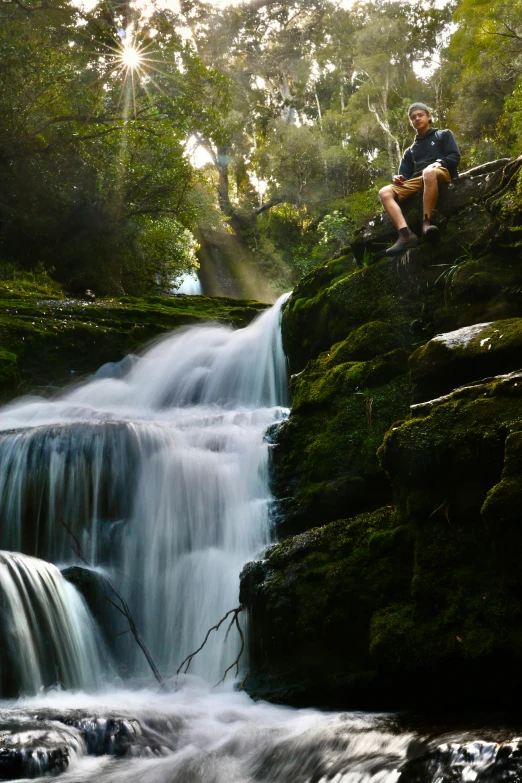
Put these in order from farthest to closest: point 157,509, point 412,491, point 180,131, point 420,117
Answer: point 180,131
point 420,117
point 157,509
point 412,491

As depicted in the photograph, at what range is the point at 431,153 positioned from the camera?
256 inches

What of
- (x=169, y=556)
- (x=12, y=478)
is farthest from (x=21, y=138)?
(x=169, y=556)

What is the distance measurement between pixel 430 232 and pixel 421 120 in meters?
1.37

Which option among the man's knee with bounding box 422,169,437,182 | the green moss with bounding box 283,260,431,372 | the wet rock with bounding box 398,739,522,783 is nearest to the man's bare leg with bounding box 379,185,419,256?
the green moss with bounding box 283,260,431,372

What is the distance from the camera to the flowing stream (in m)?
2.91

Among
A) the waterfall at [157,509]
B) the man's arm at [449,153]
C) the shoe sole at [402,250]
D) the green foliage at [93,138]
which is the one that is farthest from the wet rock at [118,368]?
the man's arm at [449,153]

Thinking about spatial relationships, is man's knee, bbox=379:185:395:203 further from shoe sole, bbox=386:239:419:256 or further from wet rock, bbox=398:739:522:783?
wet rock, bbox=398:739:522:783

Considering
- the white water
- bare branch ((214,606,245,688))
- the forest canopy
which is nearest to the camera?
the white water

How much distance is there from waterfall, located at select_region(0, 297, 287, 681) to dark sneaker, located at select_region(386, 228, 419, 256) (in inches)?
92.3

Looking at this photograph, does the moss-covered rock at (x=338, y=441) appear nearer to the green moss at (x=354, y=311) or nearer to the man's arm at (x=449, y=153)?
the green moss at (x=354, y=311)

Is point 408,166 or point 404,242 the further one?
point 408,166

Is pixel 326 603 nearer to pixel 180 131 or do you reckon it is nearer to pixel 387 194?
pixel 387 194

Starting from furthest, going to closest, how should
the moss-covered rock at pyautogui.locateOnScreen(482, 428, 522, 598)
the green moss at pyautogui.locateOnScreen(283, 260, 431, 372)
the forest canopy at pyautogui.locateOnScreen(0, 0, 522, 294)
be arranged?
the forest canopy at pyautogui.locateOnScreen(0, 0, 522, 294) → the green moss at pyautogui.locateOnScreen(283, 260, 431, 372) → the moss-covered rock at pyautogui.locateOnScreen(482, 428, 522, 598)

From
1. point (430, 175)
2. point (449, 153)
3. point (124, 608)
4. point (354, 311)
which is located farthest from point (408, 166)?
point (124, 608)
